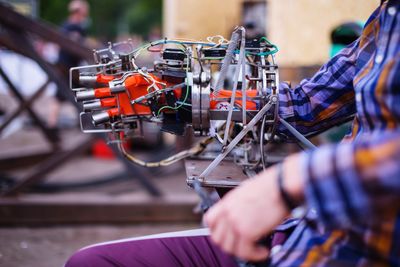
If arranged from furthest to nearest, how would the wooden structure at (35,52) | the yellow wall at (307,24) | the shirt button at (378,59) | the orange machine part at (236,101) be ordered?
the yellow wall at (307,24), the wooden structure at (35,52), the orange machine part at (236,101), the shirt button at (378,59)

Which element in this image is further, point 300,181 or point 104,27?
point 104,27

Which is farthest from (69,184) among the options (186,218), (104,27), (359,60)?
(104,27)

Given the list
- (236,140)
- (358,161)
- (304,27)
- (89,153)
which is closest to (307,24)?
(304,27)

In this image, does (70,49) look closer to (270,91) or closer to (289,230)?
(270,91)

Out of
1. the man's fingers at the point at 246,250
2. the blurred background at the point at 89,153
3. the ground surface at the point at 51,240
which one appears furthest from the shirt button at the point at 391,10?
the ground surface at the point at 51,240

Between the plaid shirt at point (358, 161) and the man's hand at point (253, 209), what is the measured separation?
0.12ft

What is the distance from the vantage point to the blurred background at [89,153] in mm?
3777

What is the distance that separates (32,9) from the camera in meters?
10.7

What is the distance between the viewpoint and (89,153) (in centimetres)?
688

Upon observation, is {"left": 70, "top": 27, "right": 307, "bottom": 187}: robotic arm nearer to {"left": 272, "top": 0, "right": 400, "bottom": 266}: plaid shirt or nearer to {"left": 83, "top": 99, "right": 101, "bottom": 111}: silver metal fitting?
{"left": 83, "top": 99, "right": 101, "bottom": 111}: silver metal fitting

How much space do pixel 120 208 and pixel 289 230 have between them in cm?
275

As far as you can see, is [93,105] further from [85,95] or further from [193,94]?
[193,94]

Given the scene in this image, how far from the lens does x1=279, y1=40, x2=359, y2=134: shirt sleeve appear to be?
164 cm

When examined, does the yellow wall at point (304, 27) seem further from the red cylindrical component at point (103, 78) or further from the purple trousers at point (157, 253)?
the purple trousers at point (157, 253)
